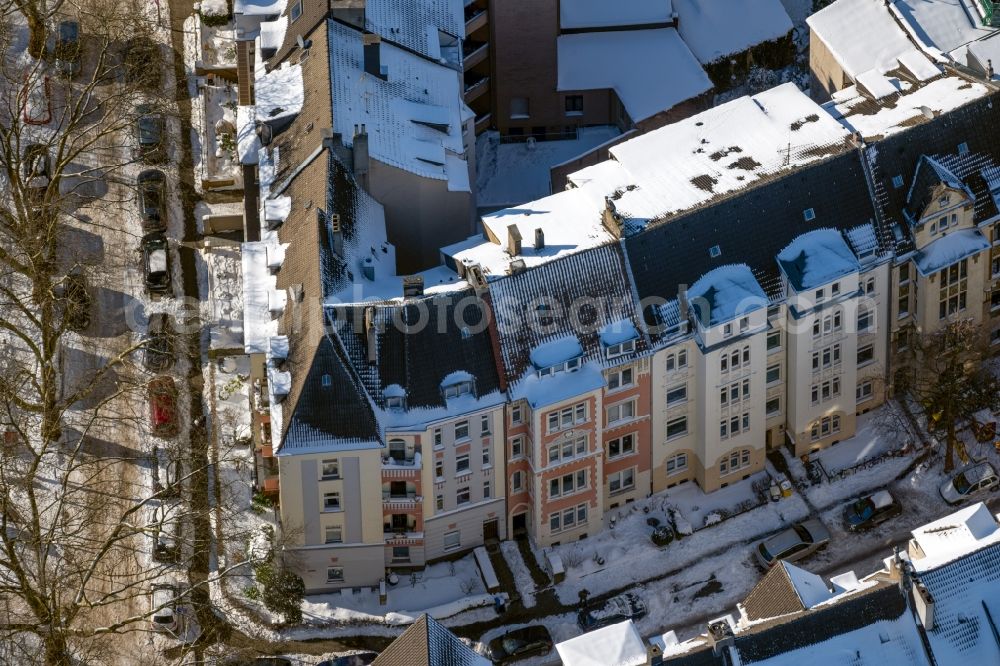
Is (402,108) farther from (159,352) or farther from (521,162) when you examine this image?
(159,352)

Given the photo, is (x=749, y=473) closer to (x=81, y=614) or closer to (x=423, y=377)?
(x=423, y=377)

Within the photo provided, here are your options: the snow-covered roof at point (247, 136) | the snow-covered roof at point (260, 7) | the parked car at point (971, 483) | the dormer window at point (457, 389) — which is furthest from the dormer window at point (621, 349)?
the snow-covered roof at point (260, 7)

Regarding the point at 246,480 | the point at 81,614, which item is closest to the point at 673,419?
the point at 246,480

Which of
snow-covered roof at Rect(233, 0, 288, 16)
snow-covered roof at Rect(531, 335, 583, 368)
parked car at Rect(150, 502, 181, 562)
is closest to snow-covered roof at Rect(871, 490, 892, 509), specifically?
snow-covered roof at Rect(531, 335, 583, 368)

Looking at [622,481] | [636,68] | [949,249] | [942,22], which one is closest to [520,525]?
[622,481]

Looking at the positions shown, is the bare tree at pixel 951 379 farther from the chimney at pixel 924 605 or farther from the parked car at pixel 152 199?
the parked car at pixel 152 199
